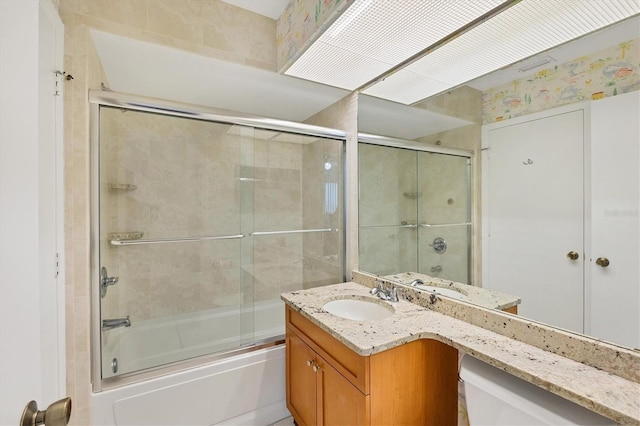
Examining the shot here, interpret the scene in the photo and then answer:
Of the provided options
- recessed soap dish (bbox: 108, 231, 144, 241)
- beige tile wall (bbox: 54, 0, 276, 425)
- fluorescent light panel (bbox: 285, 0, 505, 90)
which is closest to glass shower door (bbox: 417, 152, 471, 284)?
fluorescent light panel (bbox: 285, 0, 505, 90)

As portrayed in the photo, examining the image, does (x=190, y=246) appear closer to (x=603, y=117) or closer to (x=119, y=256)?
(x=119, y=256)

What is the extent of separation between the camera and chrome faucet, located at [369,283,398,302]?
1603 mm

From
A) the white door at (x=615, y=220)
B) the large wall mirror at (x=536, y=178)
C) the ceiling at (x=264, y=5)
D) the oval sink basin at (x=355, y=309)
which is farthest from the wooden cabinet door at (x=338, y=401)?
the ceiling at (x=264, y=5)

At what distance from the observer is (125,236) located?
2.00m

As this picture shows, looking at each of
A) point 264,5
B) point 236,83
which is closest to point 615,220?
point 264,5

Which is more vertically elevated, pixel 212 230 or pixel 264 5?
pixel 264 5

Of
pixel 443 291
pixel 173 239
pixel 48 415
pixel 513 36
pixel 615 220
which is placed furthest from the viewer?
pixel 173 239

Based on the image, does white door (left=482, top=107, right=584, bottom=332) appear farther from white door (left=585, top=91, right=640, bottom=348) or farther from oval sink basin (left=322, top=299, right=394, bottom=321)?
oval sink basin (left=322, top=299, right=394, bottom=321)

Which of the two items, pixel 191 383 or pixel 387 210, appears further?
pixel 387 210

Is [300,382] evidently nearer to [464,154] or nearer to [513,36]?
[464,154]

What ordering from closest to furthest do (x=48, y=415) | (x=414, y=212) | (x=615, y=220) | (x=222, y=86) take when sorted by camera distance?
1. (x=48, y=415)
2. (x=615, y=220)
3. (x=414, y=212)
4. (x=222, y=86)

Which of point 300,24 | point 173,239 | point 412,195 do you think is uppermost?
point 300,24

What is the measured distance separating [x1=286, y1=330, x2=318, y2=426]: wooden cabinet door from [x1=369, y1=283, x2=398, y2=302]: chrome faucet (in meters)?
0.51

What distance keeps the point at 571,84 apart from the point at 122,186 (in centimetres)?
247
